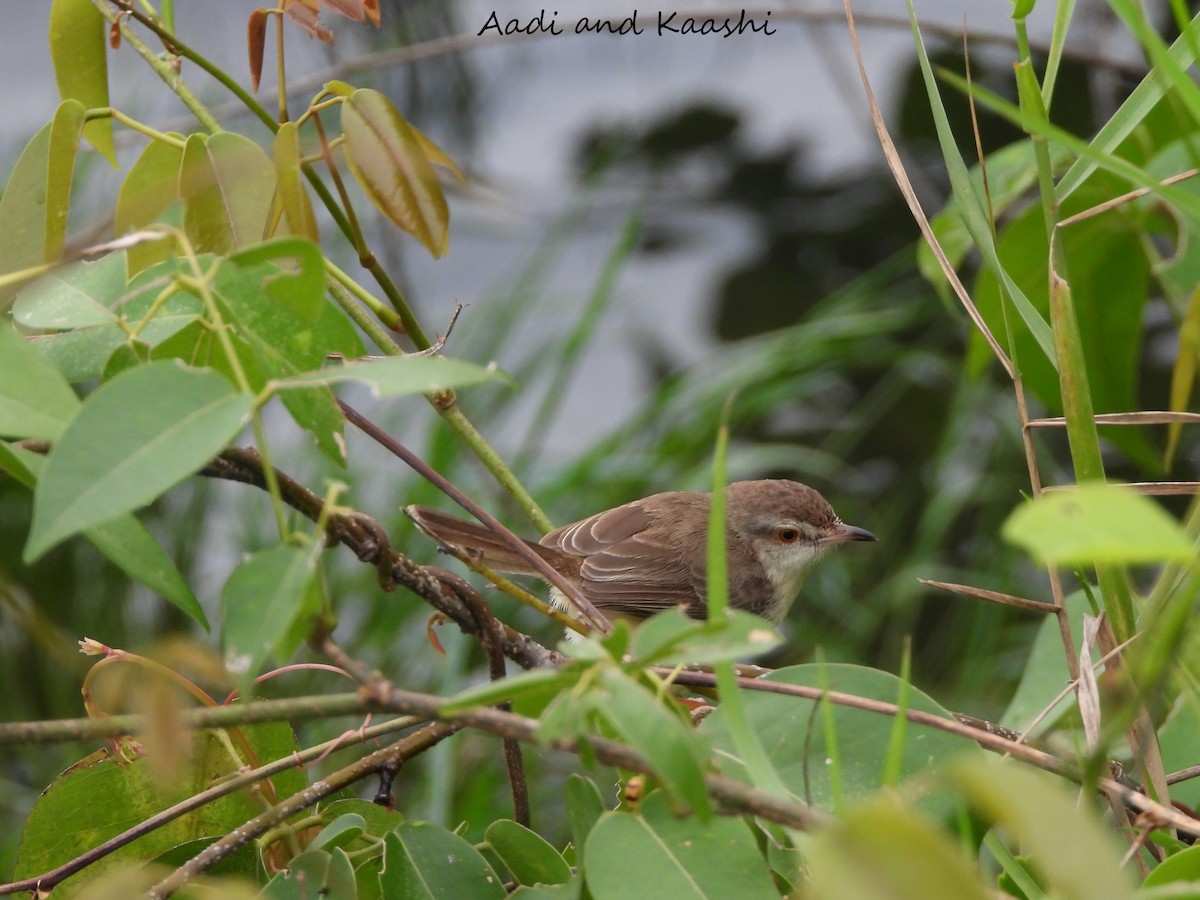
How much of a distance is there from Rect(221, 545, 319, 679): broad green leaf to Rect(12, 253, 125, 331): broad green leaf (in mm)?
340

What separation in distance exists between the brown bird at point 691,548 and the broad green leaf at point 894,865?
289 cm

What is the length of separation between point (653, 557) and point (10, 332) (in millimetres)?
3031

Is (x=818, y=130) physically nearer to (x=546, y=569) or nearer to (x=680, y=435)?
(x=680, y=435)

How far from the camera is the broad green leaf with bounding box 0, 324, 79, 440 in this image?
935 millimetres

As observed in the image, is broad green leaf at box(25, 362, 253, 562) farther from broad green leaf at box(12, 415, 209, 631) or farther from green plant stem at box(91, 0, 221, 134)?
green plant stem at box(91, 0, 221, 134)

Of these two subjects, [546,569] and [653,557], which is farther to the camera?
[653,557]

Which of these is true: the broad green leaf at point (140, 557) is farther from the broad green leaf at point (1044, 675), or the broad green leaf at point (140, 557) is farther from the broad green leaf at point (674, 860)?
the broad green leaf at point (1044, 675)

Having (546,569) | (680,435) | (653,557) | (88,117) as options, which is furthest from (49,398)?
(680,435)

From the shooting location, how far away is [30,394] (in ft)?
3.11

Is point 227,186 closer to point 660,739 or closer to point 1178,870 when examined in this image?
point 660,739

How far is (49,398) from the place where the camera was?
0.95 m

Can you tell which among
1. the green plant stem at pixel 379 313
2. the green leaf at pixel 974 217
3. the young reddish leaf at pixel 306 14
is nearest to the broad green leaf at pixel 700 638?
the green leaf at pixel 974 217

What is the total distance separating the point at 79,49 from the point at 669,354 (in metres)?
6.09

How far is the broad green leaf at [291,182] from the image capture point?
1299 mm
